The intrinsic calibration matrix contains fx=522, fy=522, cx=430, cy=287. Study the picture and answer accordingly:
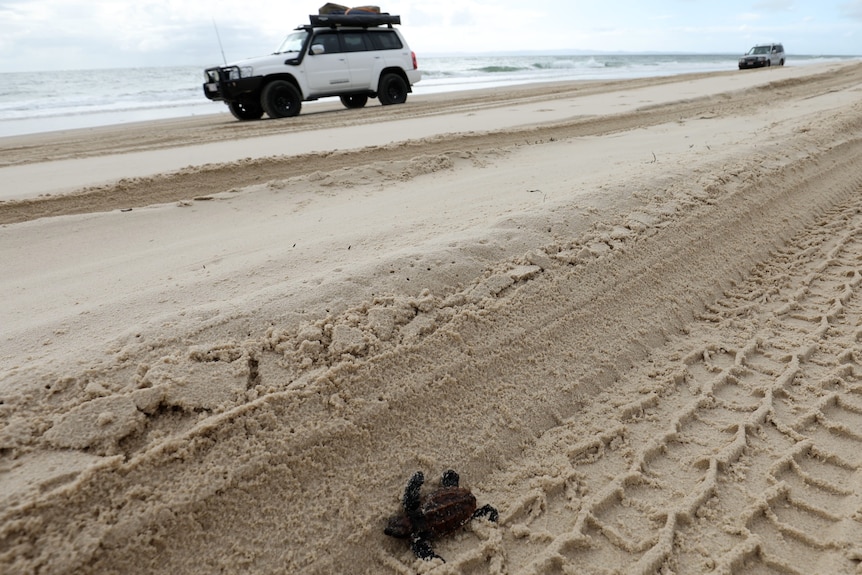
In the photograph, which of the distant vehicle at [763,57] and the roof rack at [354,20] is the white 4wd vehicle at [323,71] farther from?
the distant vehicle at [763,57]

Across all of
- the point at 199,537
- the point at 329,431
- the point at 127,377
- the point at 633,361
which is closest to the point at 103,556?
the point at 199,537

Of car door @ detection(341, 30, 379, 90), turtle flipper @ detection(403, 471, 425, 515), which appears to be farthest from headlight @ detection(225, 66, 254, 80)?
turtle flipper @ detection(403, 471, 425, 515)

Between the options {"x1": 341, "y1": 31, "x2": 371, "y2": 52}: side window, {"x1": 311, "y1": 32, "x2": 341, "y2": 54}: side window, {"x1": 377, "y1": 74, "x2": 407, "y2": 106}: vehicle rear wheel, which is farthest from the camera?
{"x1": 377, "y1": 74, "x2": 407, "y2": 106}: vehicle rear wheel

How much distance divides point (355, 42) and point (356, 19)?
48cm

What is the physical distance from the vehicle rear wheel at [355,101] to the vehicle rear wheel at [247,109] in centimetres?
255

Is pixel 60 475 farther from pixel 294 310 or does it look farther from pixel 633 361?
pixel 633 361

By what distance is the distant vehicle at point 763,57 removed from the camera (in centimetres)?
2262

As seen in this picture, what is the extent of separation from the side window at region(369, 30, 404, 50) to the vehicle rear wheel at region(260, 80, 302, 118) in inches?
103

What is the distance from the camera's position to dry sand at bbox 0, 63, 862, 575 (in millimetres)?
1498

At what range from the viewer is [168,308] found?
2160 mm

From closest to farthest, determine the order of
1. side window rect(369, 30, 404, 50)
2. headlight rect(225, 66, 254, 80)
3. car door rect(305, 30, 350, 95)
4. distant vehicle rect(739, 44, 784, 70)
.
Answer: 1. headlight rect(225, 66, 254, 80)
2. car door rect(305, 30, 350, 95)
3. side window rect(369, 30, 404, 50)
4. distant vehicle rect(739, 44, 784, 70)

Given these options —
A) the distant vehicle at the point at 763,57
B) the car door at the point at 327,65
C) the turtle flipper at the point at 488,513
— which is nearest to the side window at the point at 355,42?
the car door at the point at 327,65

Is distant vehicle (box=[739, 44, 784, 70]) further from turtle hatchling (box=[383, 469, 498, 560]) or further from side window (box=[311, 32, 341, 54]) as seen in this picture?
turtle hatchling (box=[383, 469, 498, 560])

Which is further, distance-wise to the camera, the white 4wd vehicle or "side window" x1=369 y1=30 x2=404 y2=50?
"side window" x1=369 y1=30 x2=404 y2=50
